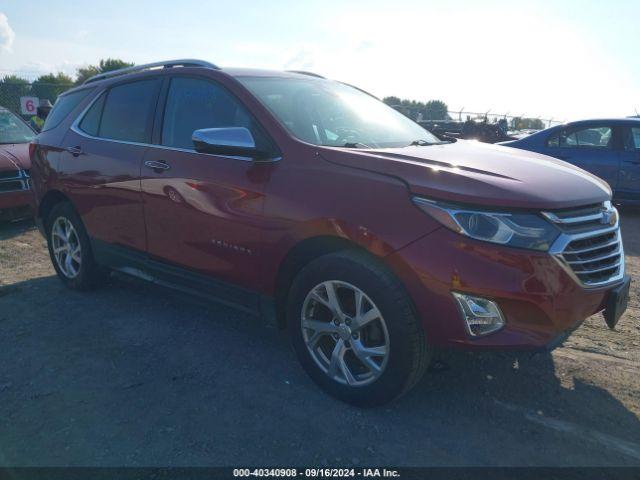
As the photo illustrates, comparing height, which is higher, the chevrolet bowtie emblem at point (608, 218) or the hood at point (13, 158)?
the hood at point (13, 158)

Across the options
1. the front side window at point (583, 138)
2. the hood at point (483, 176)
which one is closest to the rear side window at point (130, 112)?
the hood at point (483, 176)

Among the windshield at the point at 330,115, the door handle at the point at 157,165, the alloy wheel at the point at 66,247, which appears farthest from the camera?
the alloy wheel at the point at 66,247

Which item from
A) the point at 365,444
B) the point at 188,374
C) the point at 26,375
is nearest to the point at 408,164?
the point at 365,444

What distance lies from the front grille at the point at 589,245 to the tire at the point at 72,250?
3.82 meters

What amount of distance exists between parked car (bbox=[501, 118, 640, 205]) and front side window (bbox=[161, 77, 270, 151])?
6.80 metres

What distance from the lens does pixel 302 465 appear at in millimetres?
2439

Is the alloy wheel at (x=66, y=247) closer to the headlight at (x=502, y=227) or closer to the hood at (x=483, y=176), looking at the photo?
the hood at (x=483, y=176)

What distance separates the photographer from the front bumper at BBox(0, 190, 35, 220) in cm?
692

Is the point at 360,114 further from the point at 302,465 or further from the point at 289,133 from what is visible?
the point at 302,465

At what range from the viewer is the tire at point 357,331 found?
103 inches

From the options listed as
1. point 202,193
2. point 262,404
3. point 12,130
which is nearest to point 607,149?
point 202,193

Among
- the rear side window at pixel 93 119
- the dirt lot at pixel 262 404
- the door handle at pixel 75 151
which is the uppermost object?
the rear side window at pixel 93 119

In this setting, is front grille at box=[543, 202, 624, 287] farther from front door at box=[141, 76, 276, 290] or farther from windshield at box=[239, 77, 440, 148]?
front door at box=[141, 76, 276, 290]

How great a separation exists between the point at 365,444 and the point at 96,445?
4.38 ft
